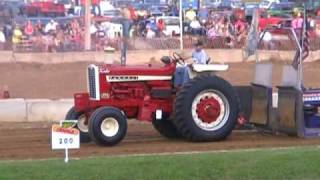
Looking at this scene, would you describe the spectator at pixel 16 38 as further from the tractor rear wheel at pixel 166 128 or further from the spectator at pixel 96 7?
the tractor rear wheel at pixel 166 128

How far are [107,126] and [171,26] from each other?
91.0 ft

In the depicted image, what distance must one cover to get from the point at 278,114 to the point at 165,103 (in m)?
1.98

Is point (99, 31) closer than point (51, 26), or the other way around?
point (99, 31)

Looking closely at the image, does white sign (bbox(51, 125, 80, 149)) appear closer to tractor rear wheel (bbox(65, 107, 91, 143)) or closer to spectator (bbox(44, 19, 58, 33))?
tractor rear wheel (bbox(65, 107, 91, 143))

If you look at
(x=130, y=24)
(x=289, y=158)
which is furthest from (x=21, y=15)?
(x=289, y=158)

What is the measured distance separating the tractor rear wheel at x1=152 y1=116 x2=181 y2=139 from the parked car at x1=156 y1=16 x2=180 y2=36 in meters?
23.9

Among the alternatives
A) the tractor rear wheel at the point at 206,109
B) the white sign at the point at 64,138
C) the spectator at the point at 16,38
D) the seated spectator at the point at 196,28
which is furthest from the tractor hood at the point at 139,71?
the seated spectator at the point at 196,28

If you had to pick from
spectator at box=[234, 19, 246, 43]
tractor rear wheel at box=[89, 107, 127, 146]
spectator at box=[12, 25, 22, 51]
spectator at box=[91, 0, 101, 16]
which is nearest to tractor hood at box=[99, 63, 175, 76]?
tractor rear wheel at box=[89, 107, 127, 146]

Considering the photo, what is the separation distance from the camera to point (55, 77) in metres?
28.1

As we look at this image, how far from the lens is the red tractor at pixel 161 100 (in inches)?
553

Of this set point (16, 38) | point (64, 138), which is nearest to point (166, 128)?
point (64, 138)

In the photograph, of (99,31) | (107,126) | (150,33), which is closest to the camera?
(107,126)

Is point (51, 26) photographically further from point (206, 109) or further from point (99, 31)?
point (206, 109)

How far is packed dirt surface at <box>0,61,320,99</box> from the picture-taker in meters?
25.0
